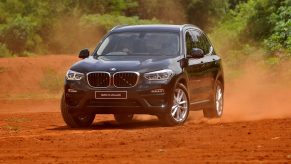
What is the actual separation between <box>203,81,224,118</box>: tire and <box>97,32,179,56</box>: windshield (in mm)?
1668

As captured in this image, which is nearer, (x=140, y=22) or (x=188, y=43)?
(x=188, y=43)

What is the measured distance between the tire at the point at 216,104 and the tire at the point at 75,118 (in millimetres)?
2591

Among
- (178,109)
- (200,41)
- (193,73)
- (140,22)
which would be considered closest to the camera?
(178,109)

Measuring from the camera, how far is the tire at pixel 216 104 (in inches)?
Answer: 684

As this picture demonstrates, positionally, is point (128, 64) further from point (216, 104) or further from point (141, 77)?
point (216, 104)

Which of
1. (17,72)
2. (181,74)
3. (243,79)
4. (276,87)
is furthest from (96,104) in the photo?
(17,72)

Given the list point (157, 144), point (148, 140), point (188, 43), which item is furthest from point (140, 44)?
point (157, 144)

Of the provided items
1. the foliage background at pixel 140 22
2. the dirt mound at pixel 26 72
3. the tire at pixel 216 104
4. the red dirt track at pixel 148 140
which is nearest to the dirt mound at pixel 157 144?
the red dirt track at pixel 148 140

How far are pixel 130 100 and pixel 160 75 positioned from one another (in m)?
0.63

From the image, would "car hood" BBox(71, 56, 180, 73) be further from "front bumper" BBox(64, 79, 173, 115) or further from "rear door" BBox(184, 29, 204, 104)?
"rear door" BBox(184, 29, 204, 104)

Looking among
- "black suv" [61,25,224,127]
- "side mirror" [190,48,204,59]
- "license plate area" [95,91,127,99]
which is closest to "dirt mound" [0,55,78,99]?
"black suv" [61,25,224,127]

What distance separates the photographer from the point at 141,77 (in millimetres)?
14672

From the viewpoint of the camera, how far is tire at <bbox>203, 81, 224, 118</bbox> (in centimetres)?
1738

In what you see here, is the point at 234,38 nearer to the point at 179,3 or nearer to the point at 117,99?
the point at 179,3
